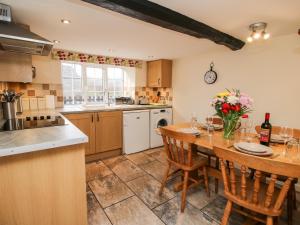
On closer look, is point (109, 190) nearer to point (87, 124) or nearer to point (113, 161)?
point (113, 161)

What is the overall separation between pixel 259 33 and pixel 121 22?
1.59 metres

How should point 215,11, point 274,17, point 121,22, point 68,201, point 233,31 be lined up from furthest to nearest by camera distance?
point 233,31
point 121,22
point 274,17
point 215,11
point 68,201

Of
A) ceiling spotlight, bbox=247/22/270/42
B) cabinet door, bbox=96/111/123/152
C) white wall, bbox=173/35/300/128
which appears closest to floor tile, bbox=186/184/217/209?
white wall, bbox=173/35/300/128

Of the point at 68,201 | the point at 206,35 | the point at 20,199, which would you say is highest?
the point at 206,35

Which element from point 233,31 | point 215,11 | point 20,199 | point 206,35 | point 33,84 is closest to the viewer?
point 20,199

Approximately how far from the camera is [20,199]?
1177 mm

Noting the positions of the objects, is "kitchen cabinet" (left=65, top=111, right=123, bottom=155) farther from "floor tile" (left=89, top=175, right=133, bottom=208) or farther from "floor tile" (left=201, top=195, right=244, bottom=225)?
"floor tile" (left=201, top=195, right=244, bottom=225)

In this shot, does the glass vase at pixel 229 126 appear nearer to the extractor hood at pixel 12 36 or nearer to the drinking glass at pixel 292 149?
the drinking glass at pixel 292 149

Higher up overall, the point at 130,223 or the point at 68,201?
the point at 68,201

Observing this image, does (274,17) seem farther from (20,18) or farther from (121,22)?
(20,18)

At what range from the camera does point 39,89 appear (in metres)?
2.94

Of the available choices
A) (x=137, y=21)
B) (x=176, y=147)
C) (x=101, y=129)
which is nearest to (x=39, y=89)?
(x=101, y=129)

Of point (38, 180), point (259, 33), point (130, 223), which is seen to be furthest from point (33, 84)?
point (259, 33)

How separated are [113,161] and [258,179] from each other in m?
2.35
